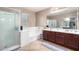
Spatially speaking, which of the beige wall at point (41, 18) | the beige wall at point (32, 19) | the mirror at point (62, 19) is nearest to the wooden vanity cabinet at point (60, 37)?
the mirror at point (62, 19)

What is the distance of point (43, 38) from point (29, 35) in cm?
31

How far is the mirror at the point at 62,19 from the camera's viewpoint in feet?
6.42

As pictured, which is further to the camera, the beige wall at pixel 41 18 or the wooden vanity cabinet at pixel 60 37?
the wooden vanity cabinet at pixel 60 37

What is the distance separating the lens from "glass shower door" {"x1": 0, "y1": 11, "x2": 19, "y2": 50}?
1.80 m

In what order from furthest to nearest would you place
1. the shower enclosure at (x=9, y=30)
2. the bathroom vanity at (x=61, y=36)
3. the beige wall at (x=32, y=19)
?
the bathroom vanity at (x=61, y=36)
the beige wall at (x=32, y=19)
the shower enclosure at (x=9, y=30)

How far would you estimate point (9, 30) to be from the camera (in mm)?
1880

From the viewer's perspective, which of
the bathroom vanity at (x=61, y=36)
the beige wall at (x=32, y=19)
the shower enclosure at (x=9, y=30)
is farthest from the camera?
the bathroom vanity at (x=61, y=36)

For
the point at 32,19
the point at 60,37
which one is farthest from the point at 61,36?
the point at 32,19

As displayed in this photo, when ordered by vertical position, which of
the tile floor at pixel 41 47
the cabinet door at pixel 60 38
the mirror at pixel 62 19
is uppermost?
the mirror at pixel 62 19

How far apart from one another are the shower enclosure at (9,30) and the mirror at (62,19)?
70cm

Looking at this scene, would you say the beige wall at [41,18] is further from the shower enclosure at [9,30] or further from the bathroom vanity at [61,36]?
the shower enclosure at [9,30]

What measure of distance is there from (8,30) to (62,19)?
45.0 inches
